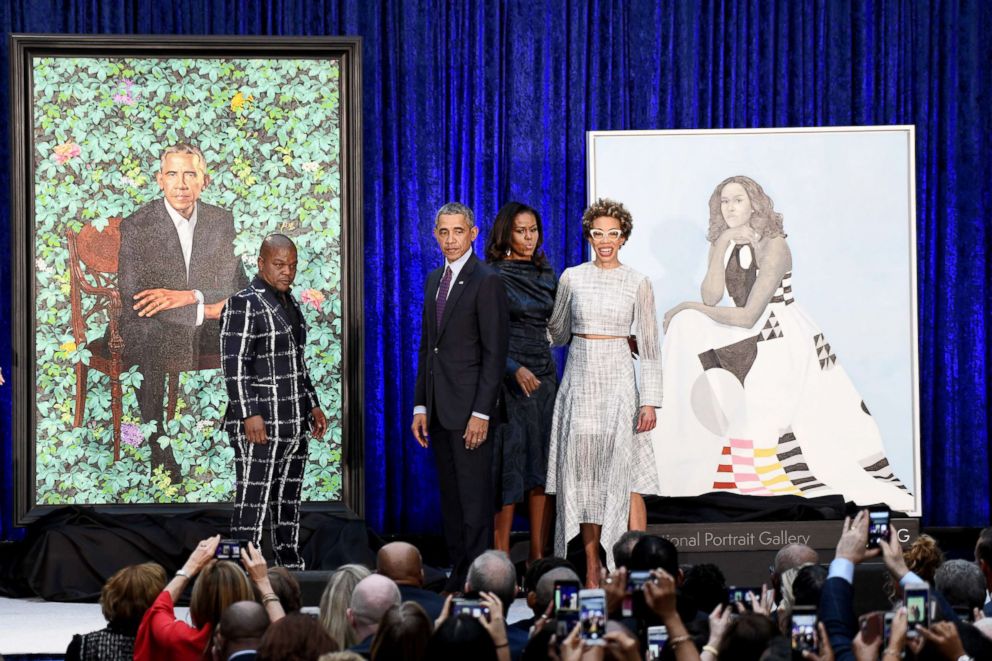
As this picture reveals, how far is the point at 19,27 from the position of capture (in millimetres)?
7750

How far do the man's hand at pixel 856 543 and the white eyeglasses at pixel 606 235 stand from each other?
9.15 ft

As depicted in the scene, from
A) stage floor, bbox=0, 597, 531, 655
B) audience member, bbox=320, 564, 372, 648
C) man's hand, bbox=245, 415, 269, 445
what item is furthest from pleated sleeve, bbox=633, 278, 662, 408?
audience member, bbox=320, 564, 372, 648

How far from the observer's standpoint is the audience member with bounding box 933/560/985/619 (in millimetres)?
4238

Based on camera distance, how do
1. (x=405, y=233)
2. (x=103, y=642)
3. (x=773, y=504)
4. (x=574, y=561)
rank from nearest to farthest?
(x=103, y=642) < (x=574, y=561) < (x=773, y=504) < (x=405, y=233)

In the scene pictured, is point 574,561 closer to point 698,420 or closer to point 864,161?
point 698,420

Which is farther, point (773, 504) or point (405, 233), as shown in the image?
point (405, 233)

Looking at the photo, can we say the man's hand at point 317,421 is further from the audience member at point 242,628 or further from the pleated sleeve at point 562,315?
the audience member at point 242,628

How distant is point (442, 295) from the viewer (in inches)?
245

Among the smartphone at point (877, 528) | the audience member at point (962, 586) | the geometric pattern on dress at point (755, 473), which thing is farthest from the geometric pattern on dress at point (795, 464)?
the smartphone at point (877, 528)

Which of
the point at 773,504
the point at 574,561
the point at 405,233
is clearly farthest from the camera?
the point at 405,233

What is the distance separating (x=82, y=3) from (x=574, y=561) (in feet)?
12.4

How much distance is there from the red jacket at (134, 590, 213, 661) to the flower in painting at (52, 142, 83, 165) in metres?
3.84

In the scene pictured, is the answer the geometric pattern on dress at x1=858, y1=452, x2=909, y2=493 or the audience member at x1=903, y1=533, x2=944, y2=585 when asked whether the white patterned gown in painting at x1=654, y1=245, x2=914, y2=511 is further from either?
the audience member at x1=903, y1=533, x2=944, y2=585

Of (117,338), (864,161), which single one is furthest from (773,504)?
(117,338)
